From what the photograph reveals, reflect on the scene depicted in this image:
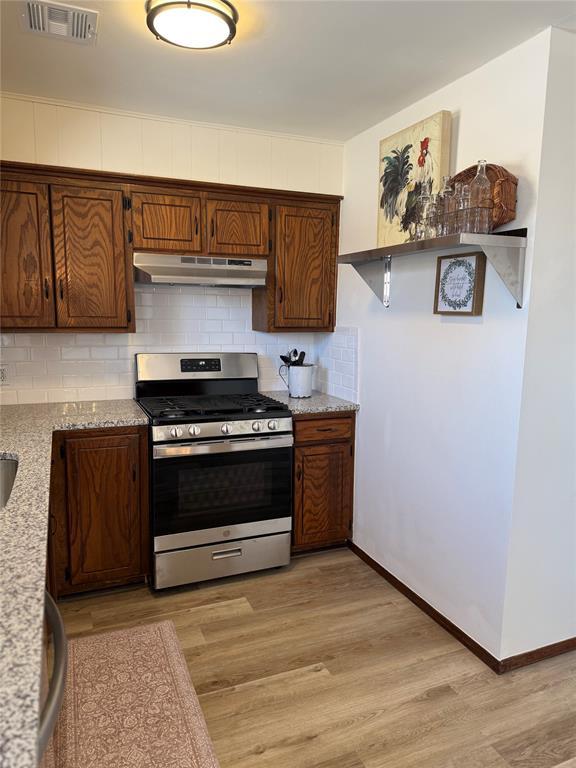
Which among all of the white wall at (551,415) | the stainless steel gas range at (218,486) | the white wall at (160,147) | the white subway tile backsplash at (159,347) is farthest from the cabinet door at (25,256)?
the white wall at (551,415)

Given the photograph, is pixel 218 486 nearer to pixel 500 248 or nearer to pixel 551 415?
pixel 551 415

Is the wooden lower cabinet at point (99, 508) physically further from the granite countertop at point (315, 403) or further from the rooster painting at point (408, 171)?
the rooster painting at point (408, 171)

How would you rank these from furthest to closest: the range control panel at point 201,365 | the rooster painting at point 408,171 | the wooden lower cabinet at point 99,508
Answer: the range control panel at point 201,365 < the wooden lower cabinet at point 99,508 < the rooster painting at point 408,171

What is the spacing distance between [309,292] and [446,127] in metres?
1.27

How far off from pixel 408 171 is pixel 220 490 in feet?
6.28

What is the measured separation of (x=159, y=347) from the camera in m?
3.36

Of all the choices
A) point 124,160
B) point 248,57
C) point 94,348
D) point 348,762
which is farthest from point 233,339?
point 348,762

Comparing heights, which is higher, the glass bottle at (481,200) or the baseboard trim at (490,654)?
the glass bottle at (481,200)

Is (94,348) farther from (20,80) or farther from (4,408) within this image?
(20,80)

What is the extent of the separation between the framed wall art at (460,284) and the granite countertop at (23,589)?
5.86 ft

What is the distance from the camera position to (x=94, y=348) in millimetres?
3217

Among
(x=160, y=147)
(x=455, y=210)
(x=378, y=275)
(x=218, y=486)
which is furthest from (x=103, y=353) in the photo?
(x=455, y=210)

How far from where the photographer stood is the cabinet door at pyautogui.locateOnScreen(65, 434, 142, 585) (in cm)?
269

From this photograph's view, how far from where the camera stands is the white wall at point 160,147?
8.86 feet
